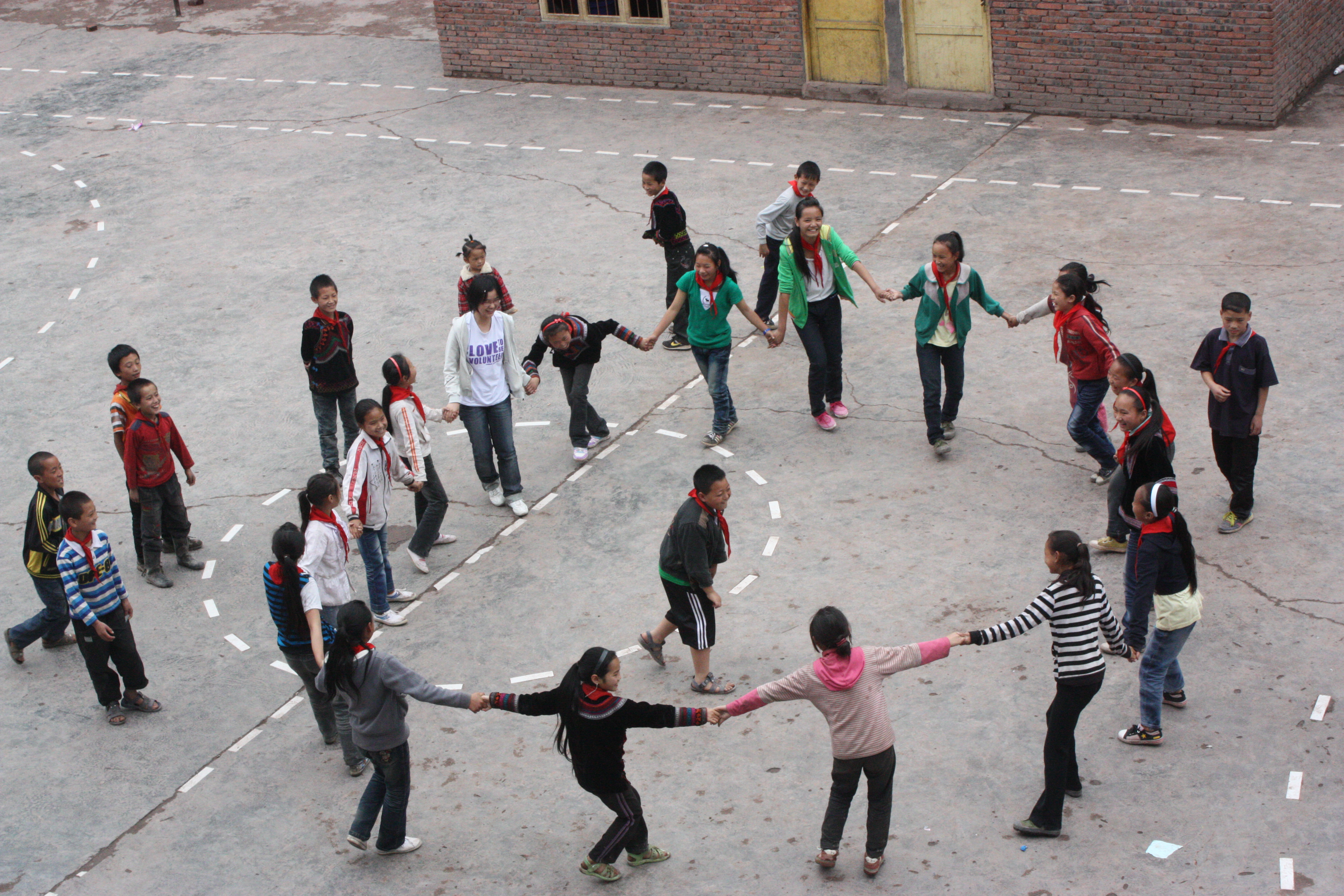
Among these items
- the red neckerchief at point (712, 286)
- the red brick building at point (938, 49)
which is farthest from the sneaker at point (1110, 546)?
the red brick building at point (938, 49)

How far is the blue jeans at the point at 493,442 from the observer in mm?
9117

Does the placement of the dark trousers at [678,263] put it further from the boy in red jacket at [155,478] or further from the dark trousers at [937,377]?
the boy in red jacket at [155,478]

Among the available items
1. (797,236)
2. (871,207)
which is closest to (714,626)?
(797,236)

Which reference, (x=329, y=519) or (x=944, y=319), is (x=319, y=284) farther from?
(x=944, y=319)

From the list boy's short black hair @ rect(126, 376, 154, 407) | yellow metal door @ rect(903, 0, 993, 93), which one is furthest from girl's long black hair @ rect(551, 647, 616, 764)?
yellow metal door @ rect(903, 0, 993, 93)

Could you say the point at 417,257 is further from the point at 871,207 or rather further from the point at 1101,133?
the point at 1101,133

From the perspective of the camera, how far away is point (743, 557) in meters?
8.48

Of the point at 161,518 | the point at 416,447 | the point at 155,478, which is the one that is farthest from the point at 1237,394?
the point at 161,518

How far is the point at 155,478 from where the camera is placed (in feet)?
28.6

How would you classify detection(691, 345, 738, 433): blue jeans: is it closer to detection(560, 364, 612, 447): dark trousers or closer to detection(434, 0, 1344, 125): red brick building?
detection(560, 364, 612, 447): dark trousers

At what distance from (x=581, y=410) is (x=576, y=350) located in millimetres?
474

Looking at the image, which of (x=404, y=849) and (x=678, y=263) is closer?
(x=404, y=849)

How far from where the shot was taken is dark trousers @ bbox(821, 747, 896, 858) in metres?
5.72

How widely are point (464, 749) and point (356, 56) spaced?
50.6 feet
